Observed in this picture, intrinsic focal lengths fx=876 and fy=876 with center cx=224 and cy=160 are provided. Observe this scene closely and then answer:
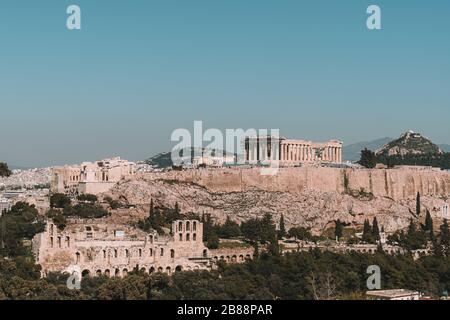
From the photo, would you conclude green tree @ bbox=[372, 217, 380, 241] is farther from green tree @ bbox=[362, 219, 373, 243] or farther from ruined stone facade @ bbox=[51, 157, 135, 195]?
ruined stone facade @ bbox=[51, 157, 135, 195]

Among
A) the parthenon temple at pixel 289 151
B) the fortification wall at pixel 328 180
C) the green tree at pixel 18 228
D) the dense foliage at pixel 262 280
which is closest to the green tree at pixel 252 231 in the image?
the dense foliage at pixel 262 280

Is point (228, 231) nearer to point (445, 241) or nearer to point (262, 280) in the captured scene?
point (445, 241)

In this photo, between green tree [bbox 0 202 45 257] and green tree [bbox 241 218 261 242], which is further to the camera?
green tree [bbox 241 218 261 242]

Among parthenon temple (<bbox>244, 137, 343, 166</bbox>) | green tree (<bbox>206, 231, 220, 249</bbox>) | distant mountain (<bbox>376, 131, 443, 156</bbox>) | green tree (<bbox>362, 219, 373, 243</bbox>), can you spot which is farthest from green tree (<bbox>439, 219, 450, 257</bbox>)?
distant mountain (<bbox>376, 131, 443, 156</bbox>)
